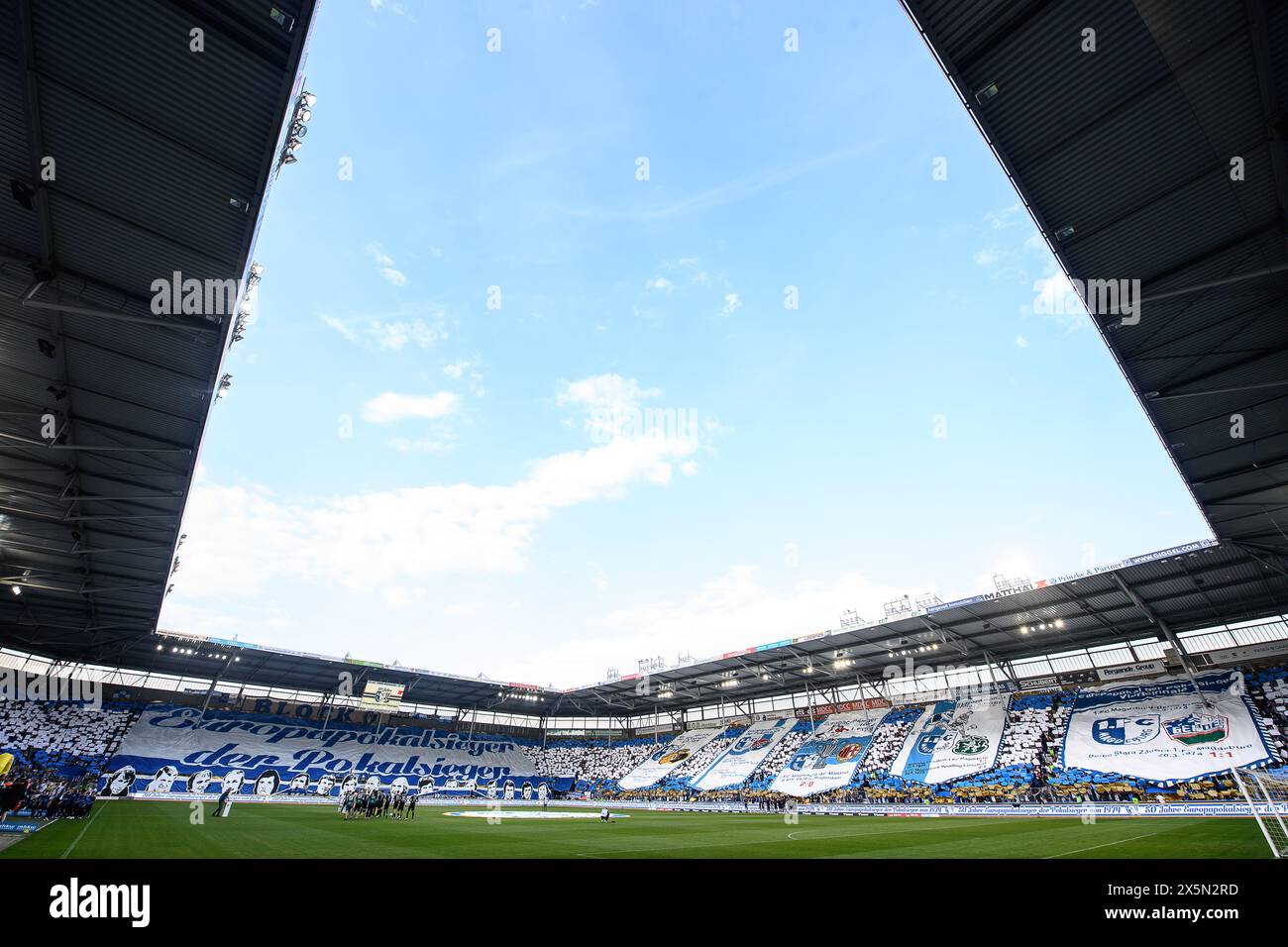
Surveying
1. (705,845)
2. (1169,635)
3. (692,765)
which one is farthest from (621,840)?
(1169,635)

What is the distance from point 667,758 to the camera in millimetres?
54094

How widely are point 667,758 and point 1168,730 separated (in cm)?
3880

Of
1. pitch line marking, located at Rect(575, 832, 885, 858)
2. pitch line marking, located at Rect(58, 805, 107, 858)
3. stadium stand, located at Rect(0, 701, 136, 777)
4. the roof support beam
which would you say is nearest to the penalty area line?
pitch line marking, located at Rect(58, 805, 107, 858)

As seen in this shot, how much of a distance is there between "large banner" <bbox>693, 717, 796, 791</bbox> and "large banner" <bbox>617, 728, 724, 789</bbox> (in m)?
4.56

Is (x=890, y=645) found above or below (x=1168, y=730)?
above

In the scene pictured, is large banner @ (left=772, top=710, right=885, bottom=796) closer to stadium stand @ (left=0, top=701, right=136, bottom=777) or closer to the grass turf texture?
the grass turf texture

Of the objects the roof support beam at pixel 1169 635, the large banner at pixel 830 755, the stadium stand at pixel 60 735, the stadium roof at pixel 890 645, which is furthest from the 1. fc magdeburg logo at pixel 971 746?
the stadium stand at pixel 60 735

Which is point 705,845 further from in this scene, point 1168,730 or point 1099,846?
point 1168,730

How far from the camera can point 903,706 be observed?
4431 centimetres

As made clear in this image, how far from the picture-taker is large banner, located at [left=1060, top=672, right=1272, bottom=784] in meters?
26.7

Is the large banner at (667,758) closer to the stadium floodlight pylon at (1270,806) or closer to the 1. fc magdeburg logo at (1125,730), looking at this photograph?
the 1. fc magdeburg logo at (1125,730)

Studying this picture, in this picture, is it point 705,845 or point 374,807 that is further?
point 374,807
